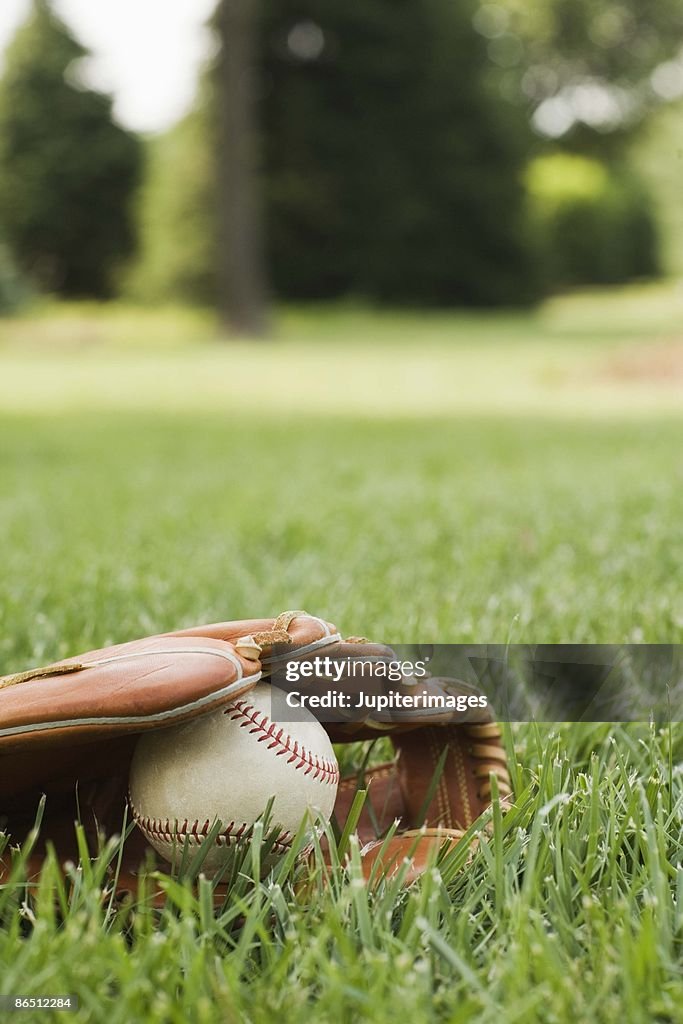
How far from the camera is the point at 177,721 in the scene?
1154 mm

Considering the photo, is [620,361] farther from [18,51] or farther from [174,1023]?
[18,51]

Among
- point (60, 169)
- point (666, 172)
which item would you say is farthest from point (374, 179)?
point (666, 172)

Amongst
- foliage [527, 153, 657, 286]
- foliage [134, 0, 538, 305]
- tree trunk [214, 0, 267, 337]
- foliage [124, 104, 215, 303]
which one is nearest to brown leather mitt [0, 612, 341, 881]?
tree trunk [214, 0, 267, 337]

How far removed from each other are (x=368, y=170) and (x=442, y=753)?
1978cm

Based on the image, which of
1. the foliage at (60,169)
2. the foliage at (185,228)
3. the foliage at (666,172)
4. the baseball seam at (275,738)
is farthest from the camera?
the foliage at (666,172)

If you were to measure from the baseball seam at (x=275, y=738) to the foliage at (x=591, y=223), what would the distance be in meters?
21.4

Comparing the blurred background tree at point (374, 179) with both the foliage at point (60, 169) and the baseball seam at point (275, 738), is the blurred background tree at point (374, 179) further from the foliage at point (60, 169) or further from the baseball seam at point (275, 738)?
the baseball seam at point (275, 738)

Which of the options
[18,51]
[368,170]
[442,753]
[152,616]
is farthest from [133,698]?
[18,51]

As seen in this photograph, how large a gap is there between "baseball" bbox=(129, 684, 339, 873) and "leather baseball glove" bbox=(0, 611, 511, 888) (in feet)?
0.17

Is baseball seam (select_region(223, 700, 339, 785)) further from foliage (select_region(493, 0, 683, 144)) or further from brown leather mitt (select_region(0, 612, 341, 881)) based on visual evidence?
foliage (select_region(493, 0, 683, 144))

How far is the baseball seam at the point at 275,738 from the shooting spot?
1.24m

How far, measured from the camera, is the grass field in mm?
969

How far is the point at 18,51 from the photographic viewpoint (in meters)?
24.0

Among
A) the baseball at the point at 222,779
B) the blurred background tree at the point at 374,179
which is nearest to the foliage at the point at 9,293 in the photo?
A: the blurred background tree at the point at 374,179
